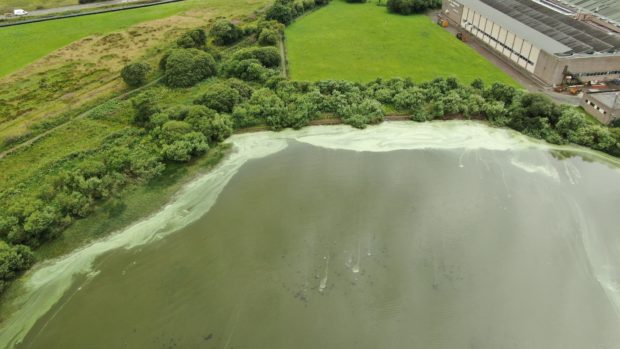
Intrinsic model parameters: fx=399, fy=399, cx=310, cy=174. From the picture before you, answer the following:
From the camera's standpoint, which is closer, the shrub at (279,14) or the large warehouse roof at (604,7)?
the large warehouse roof at (604,7)

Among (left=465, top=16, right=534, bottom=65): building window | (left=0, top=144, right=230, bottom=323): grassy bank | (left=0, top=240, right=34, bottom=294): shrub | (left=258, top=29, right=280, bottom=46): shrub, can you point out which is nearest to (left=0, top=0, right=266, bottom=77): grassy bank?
(left=258, top=29, right=280, bottom=46): shrub

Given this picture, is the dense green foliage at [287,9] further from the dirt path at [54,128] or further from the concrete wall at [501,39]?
the concrete wall at [501,39]

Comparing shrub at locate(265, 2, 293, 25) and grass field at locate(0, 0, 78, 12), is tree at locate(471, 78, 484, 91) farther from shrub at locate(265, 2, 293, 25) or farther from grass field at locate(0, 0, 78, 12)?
grass field at locate(0, 0, 78, 12)

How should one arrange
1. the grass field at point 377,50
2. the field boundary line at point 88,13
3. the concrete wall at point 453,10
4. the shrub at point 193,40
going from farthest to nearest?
the field boundary line at point 88,13
the concrete wall at point 453,10
the shrub at point 193,40
the grass field at point 377,50

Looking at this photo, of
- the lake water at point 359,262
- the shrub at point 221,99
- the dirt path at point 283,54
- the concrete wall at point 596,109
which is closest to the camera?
the lake water at point 359,262

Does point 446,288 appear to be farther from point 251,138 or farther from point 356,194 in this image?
point 251,138

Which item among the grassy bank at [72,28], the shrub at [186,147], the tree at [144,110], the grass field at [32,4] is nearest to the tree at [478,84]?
the shrub at [186,147]
